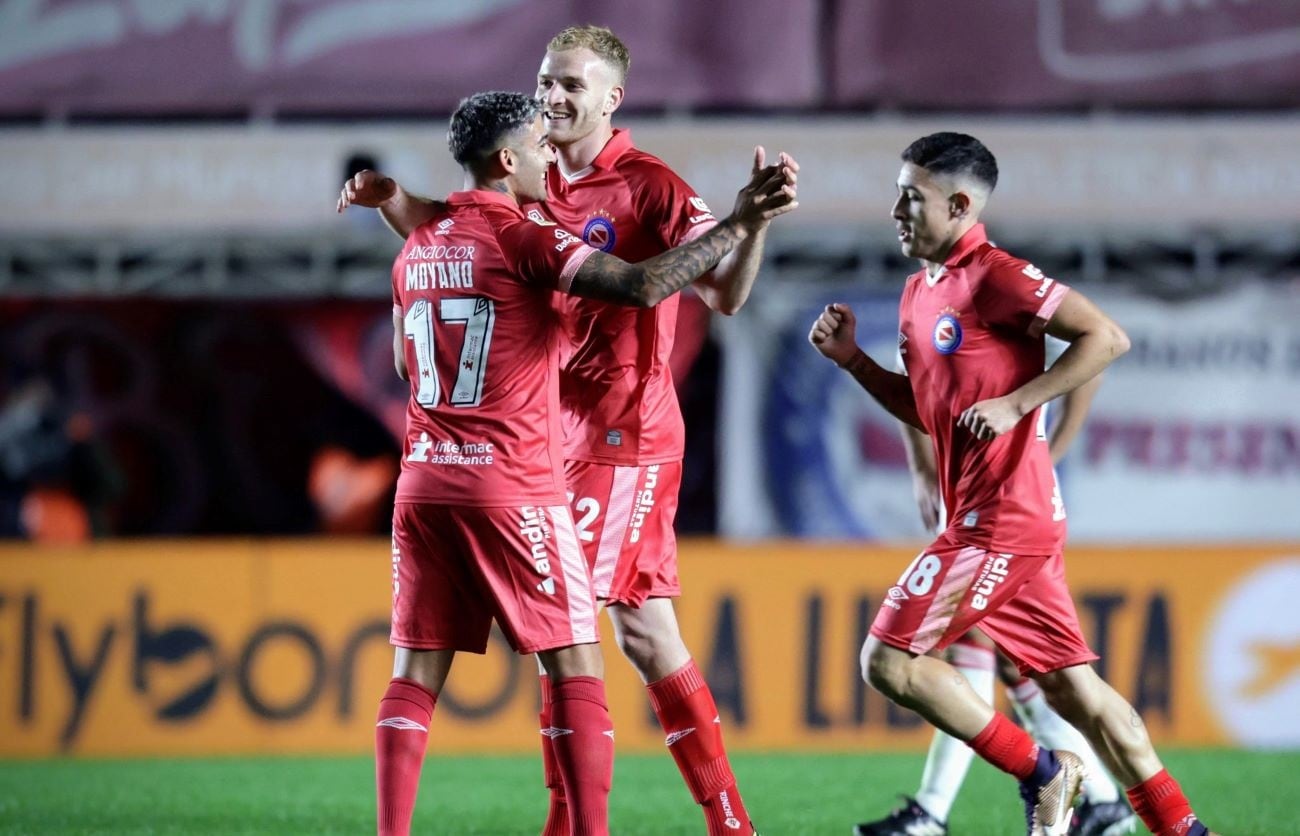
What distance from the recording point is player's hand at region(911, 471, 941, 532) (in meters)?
5.92

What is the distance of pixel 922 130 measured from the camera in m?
12.3

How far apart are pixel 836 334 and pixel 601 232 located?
0.79 metres

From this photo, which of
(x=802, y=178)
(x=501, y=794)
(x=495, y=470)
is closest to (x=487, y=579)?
(x=495, y=470)

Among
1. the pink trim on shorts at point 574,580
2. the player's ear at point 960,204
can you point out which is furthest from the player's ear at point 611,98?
the pink trim on shorts at point 574,580

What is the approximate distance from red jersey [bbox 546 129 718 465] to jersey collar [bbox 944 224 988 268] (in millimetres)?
746

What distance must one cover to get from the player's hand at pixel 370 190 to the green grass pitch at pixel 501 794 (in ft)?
7.89

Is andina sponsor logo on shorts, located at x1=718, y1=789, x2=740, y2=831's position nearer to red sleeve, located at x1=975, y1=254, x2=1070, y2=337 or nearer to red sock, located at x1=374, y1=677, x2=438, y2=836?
red sock, located at x1=374, y1=677, x2=438, y2=836

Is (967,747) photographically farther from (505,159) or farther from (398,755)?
→ (505,159)

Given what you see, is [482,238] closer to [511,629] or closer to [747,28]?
[511,629]

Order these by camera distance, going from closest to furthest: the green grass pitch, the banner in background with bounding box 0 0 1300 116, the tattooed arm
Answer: the tattooed arm < the green grass pitch < the banner in background with bounding box 0 0 1300 116

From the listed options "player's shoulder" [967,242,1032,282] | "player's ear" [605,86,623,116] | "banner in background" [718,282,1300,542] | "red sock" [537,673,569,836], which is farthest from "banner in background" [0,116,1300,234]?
"red sock" [537,673,569,836]

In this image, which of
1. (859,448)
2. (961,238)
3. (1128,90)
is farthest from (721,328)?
(961,238)

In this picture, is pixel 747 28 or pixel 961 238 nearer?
pixel 961 238

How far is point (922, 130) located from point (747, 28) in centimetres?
142
